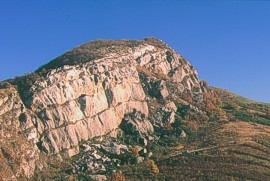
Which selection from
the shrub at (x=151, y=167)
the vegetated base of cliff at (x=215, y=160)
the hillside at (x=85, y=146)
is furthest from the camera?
the shrub at (x=151, y=167)

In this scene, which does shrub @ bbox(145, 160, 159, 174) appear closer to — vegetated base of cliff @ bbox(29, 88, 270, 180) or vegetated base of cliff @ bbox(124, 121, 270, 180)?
vegetated base of cliff @ bbox(29, 88, 270, 180)

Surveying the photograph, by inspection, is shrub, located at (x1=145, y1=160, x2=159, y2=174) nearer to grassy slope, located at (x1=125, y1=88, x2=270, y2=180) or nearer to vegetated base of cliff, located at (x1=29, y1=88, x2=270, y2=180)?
vegetated base of cliff, located at (x1=29, y1=88, x2=270, y2=180)

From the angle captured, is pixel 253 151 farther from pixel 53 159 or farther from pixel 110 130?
pixel 53 159

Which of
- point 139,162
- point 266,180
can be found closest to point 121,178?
point 139,162

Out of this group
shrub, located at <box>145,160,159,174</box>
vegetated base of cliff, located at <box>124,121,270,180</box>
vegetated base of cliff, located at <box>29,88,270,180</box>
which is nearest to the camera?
vegetated base of cliff, located at <box>124,121,270,180</box>

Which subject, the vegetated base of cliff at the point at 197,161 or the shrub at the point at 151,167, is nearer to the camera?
the vegetated base of cliff at the point at 197,161

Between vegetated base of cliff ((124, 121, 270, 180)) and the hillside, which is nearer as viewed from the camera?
vegetated base of cliff ((124, 121, 270, 180))

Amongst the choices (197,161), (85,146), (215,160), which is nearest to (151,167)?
(197,161)

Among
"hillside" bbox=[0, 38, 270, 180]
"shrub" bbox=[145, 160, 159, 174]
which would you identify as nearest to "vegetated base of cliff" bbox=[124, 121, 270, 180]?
"hillside" bbox=[0, 38, 270, 180]

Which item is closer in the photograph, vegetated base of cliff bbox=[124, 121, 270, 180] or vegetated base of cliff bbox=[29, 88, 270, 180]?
vegetated base of cliff bbox=[124, 121, 270, 180]

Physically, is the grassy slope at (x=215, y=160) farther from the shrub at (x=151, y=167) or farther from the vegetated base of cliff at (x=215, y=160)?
the shrub at (x=151, y=167)

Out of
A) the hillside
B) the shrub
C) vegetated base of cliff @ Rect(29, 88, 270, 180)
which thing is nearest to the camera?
vegetated base of cliff @ Rect(29, 88, 270, 180)

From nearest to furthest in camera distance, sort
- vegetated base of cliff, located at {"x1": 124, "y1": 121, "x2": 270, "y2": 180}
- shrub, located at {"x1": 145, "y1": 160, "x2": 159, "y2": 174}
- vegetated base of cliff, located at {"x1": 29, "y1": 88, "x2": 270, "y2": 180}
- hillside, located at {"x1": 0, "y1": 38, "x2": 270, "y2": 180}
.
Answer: vegetated base of cliff, located at {"x1": 124, "y1": 121, "x2": 270, "y2": 180} → vegetated base of cliff, located at {"x1": 29, "y1": 88, "x2": 270, "y2": 180} → hillside, located at {"x1": 0, "y1": 38, "x2": 270, "y2": 180} → shrub, located at {"x1": 145, "y1": 160, "x2": 159, "y2": 174}

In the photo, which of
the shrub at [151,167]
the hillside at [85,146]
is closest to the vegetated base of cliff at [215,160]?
the hillside at [85,146]
